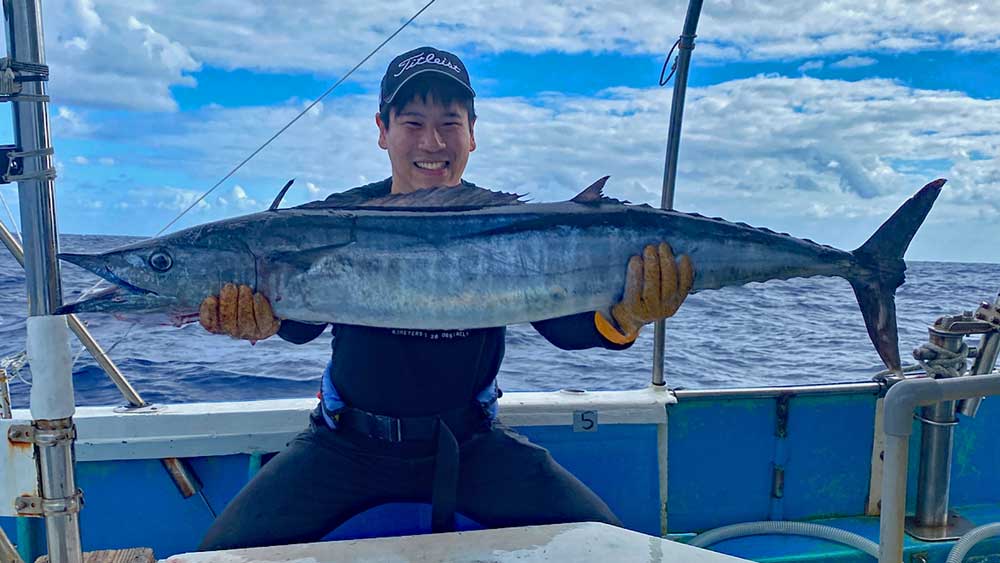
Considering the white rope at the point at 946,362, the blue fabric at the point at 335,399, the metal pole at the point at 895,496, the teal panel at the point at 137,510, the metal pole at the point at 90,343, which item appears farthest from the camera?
the white rope at the point at 946,362

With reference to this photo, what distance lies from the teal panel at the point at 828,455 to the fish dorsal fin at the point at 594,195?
2.01m

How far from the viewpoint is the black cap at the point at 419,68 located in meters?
3.59

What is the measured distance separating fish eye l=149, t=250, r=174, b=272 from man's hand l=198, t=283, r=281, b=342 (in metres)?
0.18

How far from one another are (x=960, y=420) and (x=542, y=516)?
2.74 m

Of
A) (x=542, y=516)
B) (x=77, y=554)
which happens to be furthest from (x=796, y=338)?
(x=77, y=554)

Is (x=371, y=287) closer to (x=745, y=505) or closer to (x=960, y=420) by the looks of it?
(x=745, y=505)

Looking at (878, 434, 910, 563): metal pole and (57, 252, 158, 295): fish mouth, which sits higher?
(57, 252, 158, 295): fish mouth

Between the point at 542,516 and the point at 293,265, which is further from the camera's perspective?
the point at 542,516

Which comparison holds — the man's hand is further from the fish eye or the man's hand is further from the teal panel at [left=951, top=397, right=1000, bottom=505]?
the teal panel at [left=951, top=397, right=1000, bottom=505]

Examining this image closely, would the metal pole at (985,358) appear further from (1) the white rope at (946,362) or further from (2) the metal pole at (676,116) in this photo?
(2) the metal pole at (676,116)

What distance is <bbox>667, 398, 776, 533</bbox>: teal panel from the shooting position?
4.05 meters

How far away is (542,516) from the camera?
2.93 meters

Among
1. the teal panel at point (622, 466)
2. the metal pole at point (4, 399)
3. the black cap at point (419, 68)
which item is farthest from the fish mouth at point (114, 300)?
the teal panel at point (622, 466)


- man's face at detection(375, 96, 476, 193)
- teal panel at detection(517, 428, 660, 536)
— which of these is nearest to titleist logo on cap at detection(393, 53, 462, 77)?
man's face at detection(375, 96, 476, 193)
